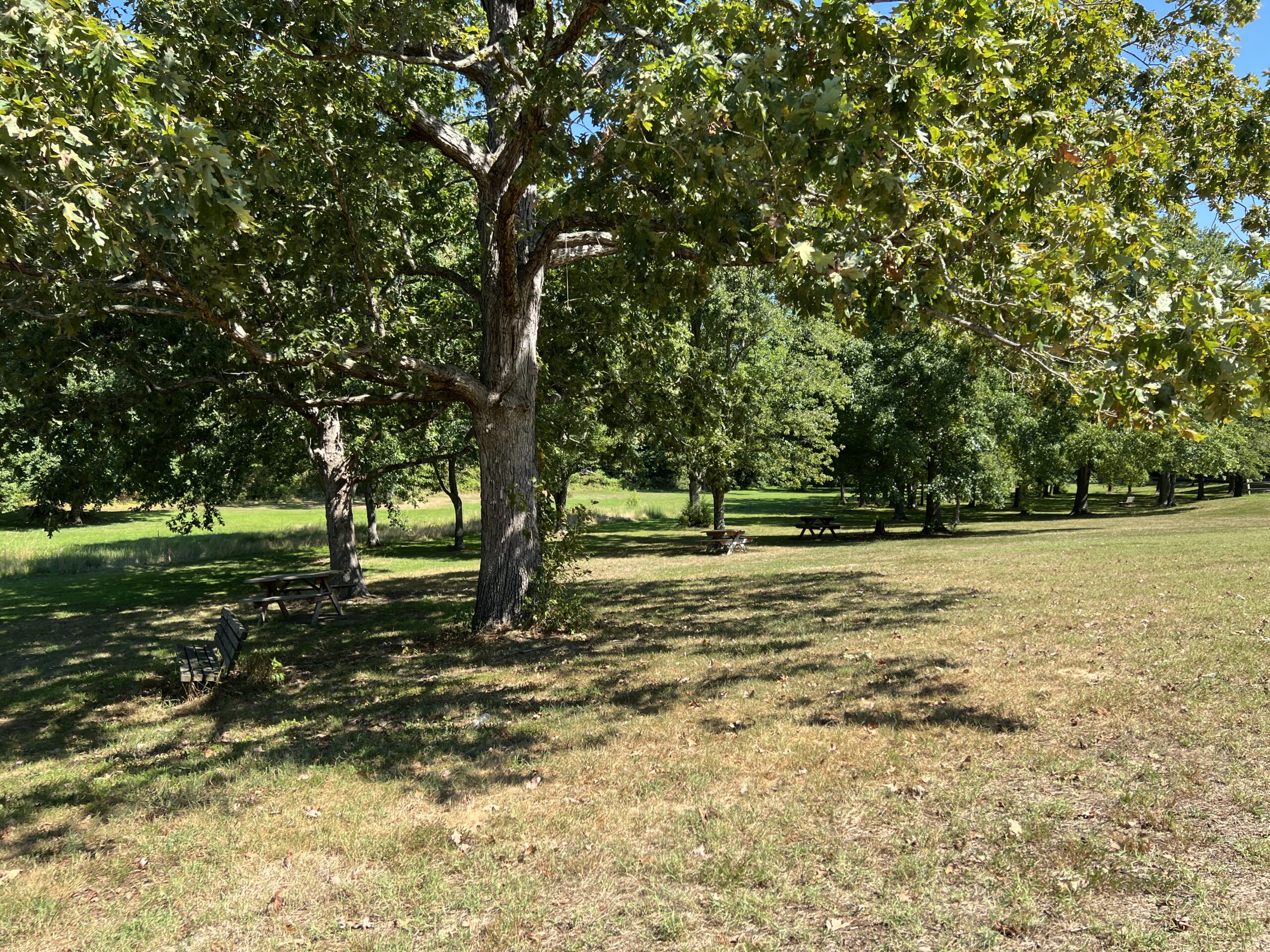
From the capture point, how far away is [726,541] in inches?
977

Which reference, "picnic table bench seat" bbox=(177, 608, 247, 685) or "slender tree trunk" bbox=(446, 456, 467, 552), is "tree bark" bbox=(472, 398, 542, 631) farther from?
"slender tree trunk" bbox=(446, 456, 467, 552)

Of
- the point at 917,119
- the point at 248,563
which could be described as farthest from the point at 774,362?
the point at 917,119

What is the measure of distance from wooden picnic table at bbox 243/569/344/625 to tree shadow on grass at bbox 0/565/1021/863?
1.63 feet

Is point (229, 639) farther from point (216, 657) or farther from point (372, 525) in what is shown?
point (372, 525)

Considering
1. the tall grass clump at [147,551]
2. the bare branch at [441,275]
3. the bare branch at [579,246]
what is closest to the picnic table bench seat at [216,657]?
the bare branch at [441,275]

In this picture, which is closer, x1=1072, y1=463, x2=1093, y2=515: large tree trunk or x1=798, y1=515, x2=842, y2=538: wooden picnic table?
x1=798, y1=515, x2=842, y2=538: wooden picnic table

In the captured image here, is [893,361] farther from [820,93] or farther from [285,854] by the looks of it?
[285,854]

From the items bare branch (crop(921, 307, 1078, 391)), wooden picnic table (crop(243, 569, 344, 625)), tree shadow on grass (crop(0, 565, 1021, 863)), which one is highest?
bare branch (crop(921, 307, 1078, 391))

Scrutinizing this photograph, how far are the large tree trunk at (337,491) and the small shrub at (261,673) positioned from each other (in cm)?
636

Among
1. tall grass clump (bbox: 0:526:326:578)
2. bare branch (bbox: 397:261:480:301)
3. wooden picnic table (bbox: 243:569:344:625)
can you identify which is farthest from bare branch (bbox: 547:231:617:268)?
tall grass clump (bbox: 0:526:326:578)

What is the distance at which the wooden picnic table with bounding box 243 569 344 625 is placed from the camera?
43.3 feet

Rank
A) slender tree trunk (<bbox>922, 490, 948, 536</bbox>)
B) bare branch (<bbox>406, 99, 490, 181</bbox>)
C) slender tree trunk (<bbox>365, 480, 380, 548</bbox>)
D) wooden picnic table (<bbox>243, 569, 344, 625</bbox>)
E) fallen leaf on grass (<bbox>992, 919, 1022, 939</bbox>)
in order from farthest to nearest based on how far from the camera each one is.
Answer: slender tree trunk (<bbox>365, 480, 380, 548</bbox>), slender tree trunk (<bbox>922, 490, 948, 536</bbox>), wooden picnic table (<bbox>243, 569, 344, 625</bbox>), bare branch (<bbox>406, 99, 490, 181</bbox>), fallen leaf on grass (<bbox>992, 919, 1022, 939</bbox>)

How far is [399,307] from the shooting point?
1234 cm

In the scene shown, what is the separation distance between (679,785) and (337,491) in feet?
40.9
